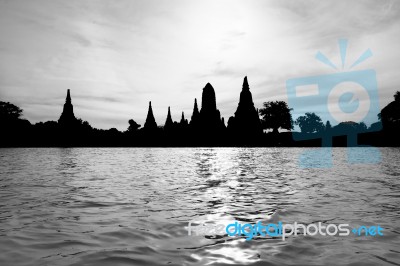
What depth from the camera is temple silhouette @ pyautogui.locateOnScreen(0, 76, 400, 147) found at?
96.1 metres

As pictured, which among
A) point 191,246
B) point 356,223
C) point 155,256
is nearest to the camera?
point 155,256

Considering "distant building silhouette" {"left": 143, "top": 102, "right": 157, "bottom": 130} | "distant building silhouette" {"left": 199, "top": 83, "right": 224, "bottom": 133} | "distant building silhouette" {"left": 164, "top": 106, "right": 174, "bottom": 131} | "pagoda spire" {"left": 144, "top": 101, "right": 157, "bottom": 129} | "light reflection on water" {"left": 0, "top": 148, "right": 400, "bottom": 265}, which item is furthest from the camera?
"distant building silhouette" {"left": 164, "top": 106, "right": 174, "bottom": 131}

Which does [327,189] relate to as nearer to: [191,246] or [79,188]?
[191,246]

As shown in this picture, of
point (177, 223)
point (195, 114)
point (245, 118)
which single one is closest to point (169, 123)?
point (195, 114)

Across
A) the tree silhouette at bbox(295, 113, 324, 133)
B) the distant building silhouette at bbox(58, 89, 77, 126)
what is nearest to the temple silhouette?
the distant building silhouette at bbox(58, 89, 77, 126)

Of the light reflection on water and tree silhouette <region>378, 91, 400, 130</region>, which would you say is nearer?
the light reflection on water

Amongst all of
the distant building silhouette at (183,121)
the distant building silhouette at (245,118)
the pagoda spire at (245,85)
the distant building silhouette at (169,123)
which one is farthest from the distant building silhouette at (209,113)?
the distant building silhouette at (169,123)

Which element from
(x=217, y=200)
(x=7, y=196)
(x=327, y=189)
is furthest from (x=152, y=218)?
(x=327, y=189)

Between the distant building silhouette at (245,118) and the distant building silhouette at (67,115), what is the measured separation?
208ft

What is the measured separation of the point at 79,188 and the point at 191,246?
9.32 m

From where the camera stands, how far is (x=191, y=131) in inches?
5197

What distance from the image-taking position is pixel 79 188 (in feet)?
43.4

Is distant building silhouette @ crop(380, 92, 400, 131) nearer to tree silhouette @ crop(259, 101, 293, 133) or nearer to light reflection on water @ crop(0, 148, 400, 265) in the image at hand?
tree silhouette @ crop(259, 101, 293, 133)

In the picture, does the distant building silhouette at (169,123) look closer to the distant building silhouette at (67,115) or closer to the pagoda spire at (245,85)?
the pagoda spire at (245,85)
